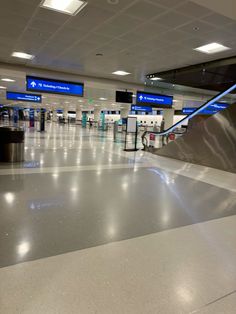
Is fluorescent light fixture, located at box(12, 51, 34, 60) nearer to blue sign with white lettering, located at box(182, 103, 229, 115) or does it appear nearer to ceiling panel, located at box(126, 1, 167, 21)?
ceiling panel, located at box(126, 1, 167, 21)

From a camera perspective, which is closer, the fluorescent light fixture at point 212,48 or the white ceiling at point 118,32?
the white ceiling at point 118,32

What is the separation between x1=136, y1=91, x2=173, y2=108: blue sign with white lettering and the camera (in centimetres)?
1145

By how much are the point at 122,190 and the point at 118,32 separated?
3.67 m

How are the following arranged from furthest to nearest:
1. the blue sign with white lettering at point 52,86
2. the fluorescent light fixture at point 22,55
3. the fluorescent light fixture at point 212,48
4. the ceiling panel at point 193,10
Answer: the blue sign with white lettering at point 52,86, the fluorescent light fixture at point 22,55, the fluorescent light fixture at point 212,48, the ceiling panel at point 193,10

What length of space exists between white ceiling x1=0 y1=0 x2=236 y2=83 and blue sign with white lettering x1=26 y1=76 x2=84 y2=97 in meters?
0.74

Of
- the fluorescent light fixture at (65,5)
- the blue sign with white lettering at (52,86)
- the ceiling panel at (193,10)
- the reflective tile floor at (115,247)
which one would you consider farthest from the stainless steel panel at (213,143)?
the fluorescent light fixture at (65,5)

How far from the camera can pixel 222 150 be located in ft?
23.4

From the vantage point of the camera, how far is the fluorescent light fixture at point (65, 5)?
4454 mm

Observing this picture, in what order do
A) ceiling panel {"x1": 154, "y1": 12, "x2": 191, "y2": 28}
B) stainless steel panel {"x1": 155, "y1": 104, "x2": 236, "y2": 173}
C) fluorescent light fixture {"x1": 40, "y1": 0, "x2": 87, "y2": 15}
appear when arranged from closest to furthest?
fluorescent light fixture {"x1": 40, "y1": 0, "x2": 87, "y2": 15} → ceiling panel {"x1": 154, "y1": 12, "x2": 191, "y2": 28} → stainless steel panel {"x1": 155, "y1": 104, "x2": 236, "y2": 173}

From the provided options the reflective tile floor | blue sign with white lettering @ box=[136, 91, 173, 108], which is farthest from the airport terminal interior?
blue sign with white lettering @ box=[136, 91, 173, 108]

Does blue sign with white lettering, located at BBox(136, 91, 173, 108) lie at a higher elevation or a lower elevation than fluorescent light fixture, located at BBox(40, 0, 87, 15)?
lower

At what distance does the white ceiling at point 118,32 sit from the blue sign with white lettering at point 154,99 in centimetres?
251

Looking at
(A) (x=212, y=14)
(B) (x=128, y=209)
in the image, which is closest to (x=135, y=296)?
(B) (x=128, y=209)

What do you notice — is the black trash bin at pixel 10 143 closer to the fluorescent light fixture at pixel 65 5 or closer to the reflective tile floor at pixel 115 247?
the reflective tile floor at pixel 115 247
